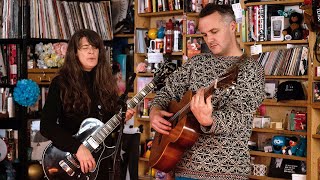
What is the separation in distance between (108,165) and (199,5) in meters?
2.40

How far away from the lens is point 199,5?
17.7 ft

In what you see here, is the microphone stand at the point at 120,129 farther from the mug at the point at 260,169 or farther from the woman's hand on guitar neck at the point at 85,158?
the mug at the point at 260,169

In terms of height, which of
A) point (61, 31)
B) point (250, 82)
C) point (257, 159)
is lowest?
point (257, 159)

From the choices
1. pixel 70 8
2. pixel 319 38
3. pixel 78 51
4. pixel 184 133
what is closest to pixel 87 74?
pixel 78 51

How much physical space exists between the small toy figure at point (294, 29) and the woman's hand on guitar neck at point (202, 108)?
2.64 m

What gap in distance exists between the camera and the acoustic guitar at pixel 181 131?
7.58 ft

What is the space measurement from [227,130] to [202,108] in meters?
0.15

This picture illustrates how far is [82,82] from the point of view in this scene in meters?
3.37

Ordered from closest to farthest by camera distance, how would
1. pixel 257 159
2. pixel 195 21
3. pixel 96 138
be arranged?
pixel 96 138
pixel 257 159
pixel 195 21

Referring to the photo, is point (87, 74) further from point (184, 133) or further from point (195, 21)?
point (195, 21)

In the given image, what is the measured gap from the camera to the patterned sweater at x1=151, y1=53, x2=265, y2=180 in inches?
92.4

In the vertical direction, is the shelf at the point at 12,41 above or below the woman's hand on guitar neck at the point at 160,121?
above

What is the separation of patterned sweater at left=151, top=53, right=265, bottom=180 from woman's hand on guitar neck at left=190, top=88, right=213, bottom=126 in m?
0.04

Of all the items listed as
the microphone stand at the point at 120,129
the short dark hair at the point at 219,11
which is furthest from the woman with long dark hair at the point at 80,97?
the short dark hair at the point at 219,11
